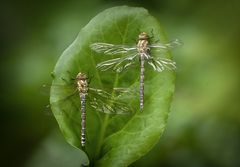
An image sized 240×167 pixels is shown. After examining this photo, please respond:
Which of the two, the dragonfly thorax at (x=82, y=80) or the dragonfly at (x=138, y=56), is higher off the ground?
the dragonfly at (x=138, y=56)

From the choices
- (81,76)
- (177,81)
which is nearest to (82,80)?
(81,76)

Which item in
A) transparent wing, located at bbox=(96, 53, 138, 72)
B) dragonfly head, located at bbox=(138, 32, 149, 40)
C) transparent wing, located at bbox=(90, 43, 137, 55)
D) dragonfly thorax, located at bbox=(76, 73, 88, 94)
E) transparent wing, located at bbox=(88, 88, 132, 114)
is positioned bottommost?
transparent wing, located at bbox=(88, 88, 132, 114)

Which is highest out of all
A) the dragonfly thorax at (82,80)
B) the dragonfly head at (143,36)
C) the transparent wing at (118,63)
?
the dragonfly head at (143,36)

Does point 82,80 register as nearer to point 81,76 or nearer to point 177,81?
point 81,76

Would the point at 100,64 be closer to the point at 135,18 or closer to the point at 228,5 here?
the point at 135,18

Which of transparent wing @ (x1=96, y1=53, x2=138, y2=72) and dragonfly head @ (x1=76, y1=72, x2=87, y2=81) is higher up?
transparent wing @ (x1=96, y1=53, x2=138, y2=72)
